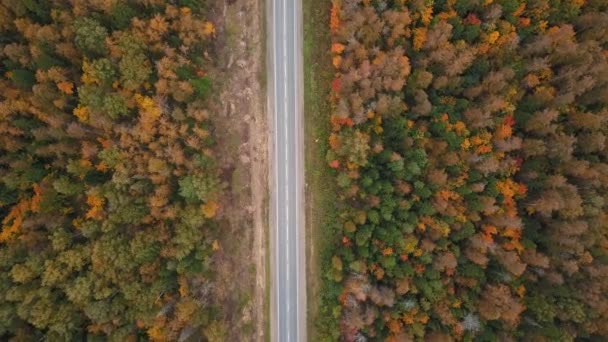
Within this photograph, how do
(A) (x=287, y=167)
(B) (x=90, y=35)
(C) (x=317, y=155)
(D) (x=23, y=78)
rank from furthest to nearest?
(A) (x=287, y=167) → (C) (x=317, y=155) → (D) (x=23, y=78) → (B) (x=90, y=35)

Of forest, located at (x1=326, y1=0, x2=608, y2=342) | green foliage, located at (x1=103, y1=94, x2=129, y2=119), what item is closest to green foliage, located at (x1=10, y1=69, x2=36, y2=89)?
green foliage, located at (x1=103, y1=94, x2=129, y2=119)

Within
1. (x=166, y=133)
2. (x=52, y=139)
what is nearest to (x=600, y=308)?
(x=166, y=133)

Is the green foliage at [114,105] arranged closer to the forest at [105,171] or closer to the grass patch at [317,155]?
the forest at [105,171]

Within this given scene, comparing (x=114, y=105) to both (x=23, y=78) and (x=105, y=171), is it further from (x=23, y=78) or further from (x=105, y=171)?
(x=23, y=78)

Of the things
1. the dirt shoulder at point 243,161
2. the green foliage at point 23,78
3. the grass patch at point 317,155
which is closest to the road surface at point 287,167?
the grass patch at point 317,155

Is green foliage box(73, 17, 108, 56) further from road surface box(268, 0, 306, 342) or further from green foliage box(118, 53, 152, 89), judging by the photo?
road surface box(268, 0, 306, 342)

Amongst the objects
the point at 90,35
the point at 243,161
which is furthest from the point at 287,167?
the point at 90,35
